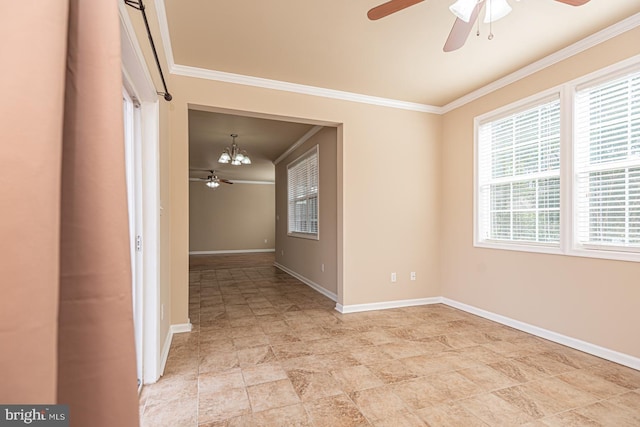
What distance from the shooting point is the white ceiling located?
7.63 feet

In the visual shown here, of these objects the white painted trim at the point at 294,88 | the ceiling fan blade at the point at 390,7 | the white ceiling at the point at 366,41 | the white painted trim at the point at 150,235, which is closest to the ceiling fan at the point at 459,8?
the ceiling fan blade at the point at 390,7

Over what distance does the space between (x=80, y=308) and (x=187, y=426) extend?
5.32 ft

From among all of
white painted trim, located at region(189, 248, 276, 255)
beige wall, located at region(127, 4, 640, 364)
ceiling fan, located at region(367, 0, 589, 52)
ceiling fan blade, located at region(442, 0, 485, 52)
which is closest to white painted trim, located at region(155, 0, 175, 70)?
beige wall, located at region(127, 4, 640, 364)

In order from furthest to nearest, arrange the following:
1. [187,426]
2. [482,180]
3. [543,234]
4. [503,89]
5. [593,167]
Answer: [482,180]
[503,89]
[543,234]
[593,167]
[187,426]

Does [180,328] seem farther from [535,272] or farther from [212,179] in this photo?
[212,179]

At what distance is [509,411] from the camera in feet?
6.18

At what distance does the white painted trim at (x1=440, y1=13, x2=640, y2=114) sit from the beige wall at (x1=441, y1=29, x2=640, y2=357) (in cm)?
5

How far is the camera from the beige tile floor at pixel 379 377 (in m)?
1.84

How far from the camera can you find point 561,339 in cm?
289

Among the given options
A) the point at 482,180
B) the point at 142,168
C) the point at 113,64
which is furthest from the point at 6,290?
the point at 482,180

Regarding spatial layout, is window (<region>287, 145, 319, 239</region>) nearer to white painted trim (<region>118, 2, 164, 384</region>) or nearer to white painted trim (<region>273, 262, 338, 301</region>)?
white painted trim (<region>273, 262, 338, 301</region>)

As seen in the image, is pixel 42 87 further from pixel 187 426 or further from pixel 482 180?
pixel 482 180

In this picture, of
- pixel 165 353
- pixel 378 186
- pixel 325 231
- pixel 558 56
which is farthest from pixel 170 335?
pixel 558 56

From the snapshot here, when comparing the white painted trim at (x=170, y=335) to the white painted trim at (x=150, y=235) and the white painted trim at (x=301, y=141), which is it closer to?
the white painted trim at (x=150, y=235)
